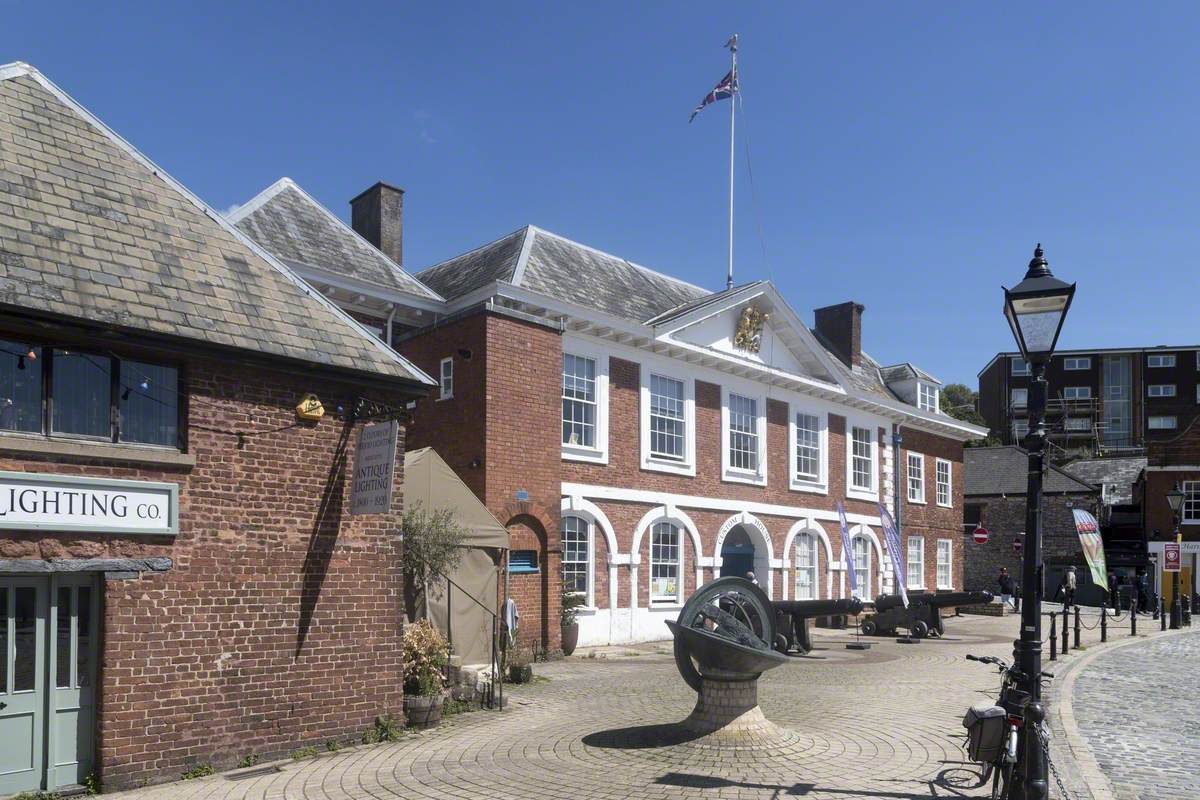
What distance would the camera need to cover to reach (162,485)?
9695 mm

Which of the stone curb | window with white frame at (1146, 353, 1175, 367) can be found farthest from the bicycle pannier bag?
window with white frame at (1146, 353, 1175, 367)

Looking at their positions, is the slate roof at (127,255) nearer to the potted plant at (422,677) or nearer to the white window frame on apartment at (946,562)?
the potted plant at (422,677)

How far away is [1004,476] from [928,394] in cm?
1391

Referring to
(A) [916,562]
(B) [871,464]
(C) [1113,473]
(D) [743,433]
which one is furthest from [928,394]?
(C) [1113,473]

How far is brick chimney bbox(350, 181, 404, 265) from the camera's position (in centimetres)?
2305

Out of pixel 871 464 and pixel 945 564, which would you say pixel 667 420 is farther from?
pixel 945 564

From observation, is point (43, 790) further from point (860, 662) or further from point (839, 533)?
point (839, 533)

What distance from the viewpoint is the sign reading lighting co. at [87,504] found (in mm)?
8711

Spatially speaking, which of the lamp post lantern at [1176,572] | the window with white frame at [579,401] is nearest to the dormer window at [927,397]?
the lamp post lantern at [1176,572]

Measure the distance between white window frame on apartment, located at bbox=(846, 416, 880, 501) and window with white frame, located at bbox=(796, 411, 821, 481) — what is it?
62.8 inches

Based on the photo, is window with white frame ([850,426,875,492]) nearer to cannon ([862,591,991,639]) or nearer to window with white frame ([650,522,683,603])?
cannon ([862,591,991,639])

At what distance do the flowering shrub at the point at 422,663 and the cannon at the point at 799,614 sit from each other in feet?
29.1

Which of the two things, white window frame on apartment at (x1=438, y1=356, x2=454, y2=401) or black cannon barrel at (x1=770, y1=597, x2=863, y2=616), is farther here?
black cannon barrel at (x1=770, y1=597, x2=863, y2=616)

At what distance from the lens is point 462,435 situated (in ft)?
62.2
